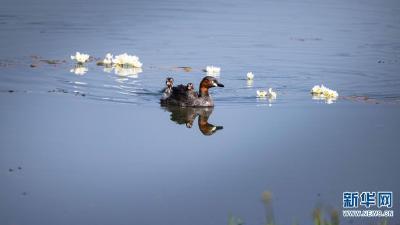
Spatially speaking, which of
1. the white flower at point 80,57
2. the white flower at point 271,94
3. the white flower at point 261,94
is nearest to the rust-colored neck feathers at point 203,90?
the white flower at point 261,94

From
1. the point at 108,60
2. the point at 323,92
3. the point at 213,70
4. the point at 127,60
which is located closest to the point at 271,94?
the point at 323,92

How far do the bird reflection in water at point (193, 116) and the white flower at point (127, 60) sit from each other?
362 cm

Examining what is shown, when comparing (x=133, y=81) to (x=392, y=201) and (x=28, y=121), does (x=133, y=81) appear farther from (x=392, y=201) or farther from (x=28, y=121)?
(x=392, y=201)

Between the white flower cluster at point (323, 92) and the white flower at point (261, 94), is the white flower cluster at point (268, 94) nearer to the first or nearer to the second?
the white flower at point (261, 94)

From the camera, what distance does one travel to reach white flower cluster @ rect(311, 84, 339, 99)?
1969cm

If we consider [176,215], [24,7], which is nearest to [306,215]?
[176,215]

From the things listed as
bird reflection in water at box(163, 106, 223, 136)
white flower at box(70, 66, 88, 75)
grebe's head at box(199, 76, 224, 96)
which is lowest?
bird reflection in water at box(163, 106, 223, 136)

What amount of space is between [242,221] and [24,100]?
27.4 ft

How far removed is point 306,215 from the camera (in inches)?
468

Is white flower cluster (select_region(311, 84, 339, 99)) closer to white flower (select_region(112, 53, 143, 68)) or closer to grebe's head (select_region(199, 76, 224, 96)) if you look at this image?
grebe's head (select_region(199, 76, 224, 96))

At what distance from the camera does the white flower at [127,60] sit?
22.8 meters

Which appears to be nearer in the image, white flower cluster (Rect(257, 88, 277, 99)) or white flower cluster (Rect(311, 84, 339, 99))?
white flower cluster (Rect(311, 84, 339, 99))

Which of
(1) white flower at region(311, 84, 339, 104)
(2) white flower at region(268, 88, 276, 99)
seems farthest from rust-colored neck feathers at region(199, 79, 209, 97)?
(1) white flower at region(311, 84, 339, 104)

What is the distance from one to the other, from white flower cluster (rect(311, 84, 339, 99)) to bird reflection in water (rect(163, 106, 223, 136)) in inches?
101
